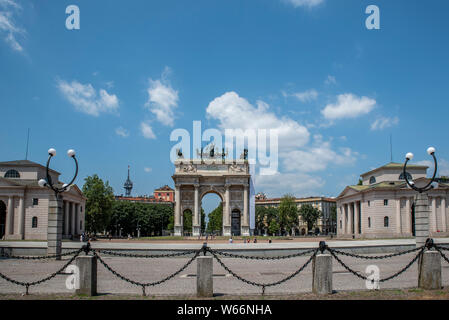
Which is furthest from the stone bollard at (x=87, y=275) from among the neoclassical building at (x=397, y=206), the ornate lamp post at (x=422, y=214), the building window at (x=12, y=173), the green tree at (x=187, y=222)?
the green tree at (x=187, y=222)

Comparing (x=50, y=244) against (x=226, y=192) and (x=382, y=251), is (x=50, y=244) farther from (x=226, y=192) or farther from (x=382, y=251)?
(x=226, y=192)

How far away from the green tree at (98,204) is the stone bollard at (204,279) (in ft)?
223

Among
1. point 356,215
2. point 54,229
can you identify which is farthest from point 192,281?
point 356,215

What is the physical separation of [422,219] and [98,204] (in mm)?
64367

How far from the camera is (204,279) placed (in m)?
11.1

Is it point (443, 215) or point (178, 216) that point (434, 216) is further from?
point (178, 216)

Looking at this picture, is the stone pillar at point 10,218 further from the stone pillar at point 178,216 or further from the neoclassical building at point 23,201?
the stone pillar at point 178,216

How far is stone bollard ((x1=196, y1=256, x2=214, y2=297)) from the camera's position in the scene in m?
11.1

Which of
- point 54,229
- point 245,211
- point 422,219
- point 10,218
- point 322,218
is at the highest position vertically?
point 422,219

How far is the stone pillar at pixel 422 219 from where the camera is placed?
72.3 ft

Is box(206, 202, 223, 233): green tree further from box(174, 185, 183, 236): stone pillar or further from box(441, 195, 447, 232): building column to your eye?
box(441, 195, 447, 232): building column

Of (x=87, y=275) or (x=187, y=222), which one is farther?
(x=187, y=222)

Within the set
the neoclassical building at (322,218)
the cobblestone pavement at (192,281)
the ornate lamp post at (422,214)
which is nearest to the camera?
the cobblestone pavement at (192,281)
